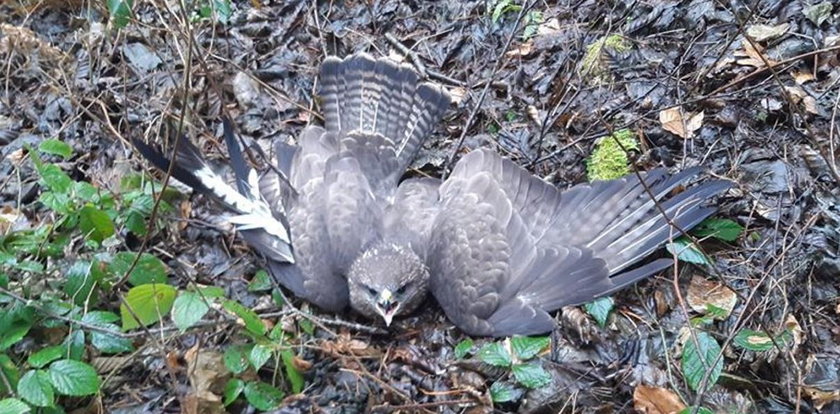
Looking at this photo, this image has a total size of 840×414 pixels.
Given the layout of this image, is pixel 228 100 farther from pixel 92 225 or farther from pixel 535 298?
pixel 535 298

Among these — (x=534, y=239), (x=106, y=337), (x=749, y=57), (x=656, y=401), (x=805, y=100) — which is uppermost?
(x=749, y=57)

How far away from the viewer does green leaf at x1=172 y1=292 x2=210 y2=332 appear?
3.72 m

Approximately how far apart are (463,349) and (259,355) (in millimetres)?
1115

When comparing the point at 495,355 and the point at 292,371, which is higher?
the point at 495,355

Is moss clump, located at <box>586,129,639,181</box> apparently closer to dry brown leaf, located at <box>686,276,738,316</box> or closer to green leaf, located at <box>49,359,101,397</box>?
dry brown leaf, located at <box>686,276,738,316</box>

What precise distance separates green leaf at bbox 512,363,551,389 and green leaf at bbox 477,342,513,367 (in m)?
0.06

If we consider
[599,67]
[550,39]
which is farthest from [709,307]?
[550,39]

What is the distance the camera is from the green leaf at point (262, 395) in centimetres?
409

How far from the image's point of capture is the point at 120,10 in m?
4.39

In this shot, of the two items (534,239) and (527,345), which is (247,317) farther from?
(534,239)

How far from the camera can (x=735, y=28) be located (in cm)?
539

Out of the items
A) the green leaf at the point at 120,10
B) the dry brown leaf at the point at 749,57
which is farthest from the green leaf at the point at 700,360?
the green leaf at the point at 120,10

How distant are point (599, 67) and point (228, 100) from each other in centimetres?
294

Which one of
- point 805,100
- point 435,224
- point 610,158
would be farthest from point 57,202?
point 805,100
